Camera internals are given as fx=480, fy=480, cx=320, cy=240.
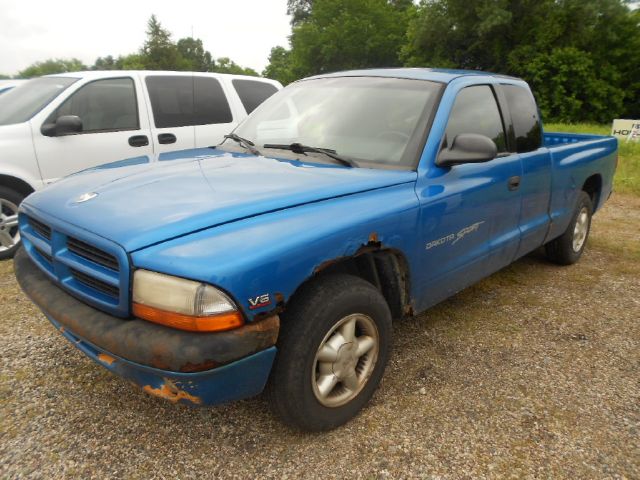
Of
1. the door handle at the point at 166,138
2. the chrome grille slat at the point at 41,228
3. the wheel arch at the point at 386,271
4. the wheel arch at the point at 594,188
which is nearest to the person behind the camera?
the chrome grille slat at the point at 41,228

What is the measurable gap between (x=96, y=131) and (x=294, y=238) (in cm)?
384

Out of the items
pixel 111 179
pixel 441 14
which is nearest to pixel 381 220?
pixel 111 179

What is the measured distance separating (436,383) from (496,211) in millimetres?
1185

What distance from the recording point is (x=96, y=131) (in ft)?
16.1

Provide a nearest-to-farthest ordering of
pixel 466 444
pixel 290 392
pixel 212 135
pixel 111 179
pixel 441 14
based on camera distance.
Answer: pixel 290 392 → pixel 466 444 → pixel 111 179 → pixel 212 135 → pixel 441 14

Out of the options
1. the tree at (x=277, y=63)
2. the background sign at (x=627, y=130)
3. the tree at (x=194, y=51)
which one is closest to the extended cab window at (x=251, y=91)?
the background sign at (x=627, y=130)

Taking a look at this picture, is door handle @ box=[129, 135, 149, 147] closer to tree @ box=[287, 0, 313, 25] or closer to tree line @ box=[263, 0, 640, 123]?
tree line @ box=[263, 0, 640, 123]

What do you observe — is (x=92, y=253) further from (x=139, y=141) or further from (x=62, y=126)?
(x=139, y=141)

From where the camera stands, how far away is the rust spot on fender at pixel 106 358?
194 centimetres

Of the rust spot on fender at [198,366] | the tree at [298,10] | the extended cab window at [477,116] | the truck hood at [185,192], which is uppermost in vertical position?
the tree at [298,10]

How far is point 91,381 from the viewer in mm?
2678

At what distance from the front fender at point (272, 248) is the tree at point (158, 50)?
6842 cm

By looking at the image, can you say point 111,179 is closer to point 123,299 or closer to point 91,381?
point 123,299

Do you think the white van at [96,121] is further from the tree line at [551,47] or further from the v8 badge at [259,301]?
the tree line at [551,47]
